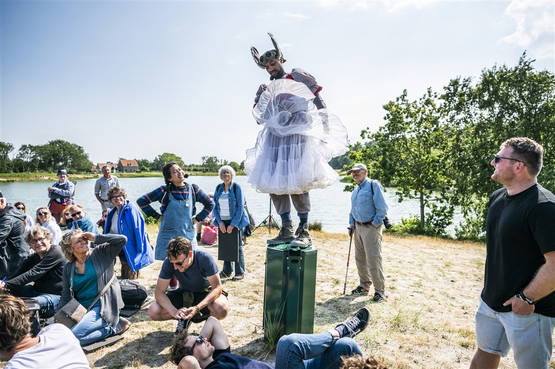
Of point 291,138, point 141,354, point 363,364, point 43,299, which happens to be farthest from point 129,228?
point 363,364

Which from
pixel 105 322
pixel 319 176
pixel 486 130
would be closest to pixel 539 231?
pixel 319 176

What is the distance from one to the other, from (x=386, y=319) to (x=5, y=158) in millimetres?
69584

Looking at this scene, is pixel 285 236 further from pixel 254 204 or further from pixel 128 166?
pixel 128 166

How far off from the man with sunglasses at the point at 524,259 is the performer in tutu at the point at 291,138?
138 centimetres

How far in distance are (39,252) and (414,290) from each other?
17.6 feet

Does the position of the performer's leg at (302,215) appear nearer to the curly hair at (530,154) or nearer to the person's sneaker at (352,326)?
the person's sneaker at (352,326)

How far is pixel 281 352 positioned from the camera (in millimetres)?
2576

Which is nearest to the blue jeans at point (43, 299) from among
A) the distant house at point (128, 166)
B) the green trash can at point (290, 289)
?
the green trash can at point (290, 289)

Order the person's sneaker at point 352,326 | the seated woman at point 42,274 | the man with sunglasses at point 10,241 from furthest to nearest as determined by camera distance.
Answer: the man with sunglasses at point 10,241 → the seated woman at point 42,274 → the person's sneaker at point 352,326

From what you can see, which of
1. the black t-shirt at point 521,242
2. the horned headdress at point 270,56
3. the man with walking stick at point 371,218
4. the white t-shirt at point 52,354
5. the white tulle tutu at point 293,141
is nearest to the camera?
the white t-shirt at point 52,354

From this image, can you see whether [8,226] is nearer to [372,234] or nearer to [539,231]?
[372,234]

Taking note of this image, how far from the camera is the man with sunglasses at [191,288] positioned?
357 centimetres

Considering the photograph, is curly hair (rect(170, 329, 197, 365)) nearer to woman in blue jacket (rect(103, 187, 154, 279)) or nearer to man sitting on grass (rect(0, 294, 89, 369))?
man sitting on grass (rect(0, 294, 89, 369))

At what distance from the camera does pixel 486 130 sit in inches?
701
